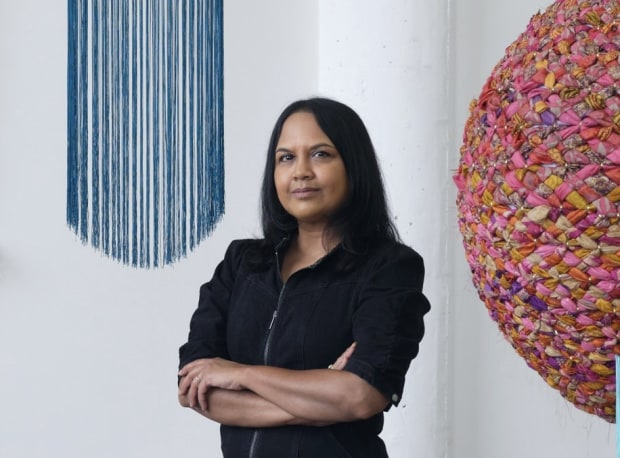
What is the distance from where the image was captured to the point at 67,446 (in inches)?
93.4

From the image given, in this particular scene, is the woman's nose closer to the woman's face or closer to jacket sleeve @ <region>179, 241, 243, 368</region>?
the woman's face

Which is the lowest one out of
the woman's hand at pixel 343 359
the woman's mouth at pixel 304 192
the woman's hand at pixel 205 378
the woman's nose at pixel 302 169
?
the woman's hand at pixel 205 378

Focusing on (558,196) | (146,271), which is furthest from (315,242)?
(146,271)

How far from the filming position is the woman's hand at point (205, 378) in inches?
58.1

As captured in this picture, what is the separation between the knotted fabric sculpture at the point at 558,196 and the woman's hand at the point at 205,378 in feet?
2.08

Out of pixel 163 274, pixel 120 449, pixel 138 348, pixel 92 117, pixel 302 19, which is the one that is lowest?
pixel 120 449

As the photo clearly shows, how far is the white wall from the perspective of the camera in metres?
2.34

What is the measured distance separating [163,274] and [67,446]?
0.49 metres

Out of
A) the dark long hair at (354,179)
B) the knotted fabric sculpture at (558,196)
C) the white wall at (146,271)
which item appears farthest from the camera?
the white wall at (146,271)

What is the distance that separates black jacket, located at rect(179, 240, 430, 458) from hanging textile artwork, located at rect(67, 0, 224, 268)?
99cm

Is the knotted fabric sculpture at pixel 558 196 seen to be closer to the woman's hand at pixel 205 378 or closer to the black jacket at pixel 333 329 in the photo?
the black jacket at pixel 333 329

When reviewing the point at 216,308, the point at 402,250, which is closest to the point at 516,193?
the point at 402,250

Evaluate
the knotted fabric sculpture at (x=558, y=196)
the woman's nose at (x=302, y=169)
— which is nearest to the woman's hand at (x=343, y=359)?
the woman's nose at (x=302, y=169)

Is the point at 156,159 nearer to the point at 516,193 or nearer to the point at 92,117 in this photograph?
the point at 92,117
